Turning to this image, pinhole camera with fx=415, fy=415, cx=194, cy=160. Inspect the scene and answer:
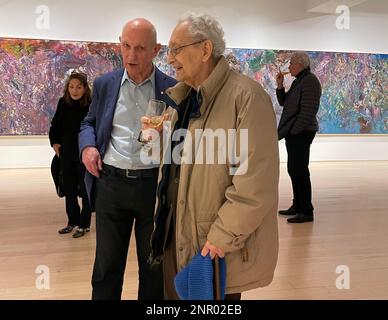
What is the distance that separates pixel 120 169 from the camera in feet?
7.13

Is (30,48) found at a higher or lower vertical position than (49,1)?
lower

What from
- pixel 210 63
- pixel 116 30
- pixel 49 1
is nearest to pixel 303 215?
pixel 210 63

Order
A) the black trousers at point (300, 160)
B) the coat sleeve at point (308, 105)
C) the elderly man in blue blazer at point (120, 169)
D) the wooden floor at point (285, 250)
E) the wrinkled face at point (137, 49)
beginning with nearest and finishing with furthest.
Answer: the wrinkled face at point (137, 49), the elderly man in blue blazer at point (120, 169), the wooden floor at point (285, 250), the coat sleeve at point (308, 105), the black trousers at point (300, 160)

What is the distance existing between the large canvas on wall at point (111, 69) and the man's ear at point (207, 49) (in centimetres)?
740

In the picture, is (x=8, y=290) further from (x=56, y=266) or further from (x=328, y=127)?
(x=328, y=127)

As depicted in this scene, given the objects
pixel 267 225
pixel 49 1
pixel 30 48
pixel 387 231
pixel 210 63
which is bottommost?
pixel 387 231

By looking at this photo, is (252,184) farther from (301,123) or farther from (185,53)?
(301,123)

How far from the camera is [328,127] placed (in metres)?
10.7

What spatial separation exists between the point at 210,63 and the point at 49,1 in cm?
807

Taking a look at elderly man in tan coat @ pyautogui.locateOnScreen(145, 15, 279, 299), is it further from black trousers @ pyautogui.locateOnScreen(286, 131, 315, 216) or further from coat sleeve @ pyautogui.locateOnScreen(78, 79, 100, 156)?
black trousers @ pyautogui.locateOnScreen(286, 131, 315, 216)

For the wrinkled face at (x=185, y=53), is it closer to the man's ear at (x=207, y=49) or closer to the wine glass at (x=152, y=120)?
the man's ear at (x=207, y=49)

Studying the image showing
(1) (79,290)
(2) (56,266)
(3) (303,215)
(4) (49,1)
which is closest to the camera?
(1) (79,290)

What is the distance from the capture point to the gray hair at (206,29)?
159 cm

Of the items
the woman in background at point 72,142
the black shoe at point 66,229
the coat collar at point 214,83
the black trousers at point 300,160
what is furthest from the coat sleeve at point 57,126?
the coat collar at point 214,83
